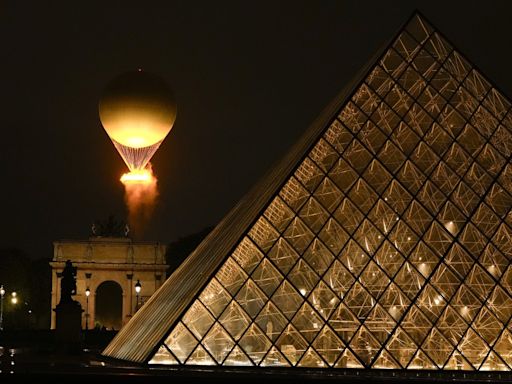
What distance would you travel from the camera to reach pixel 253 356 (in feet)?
75.0

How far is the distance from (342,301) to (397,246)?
86.8 inches

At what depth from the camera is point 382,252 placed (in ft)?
81.5

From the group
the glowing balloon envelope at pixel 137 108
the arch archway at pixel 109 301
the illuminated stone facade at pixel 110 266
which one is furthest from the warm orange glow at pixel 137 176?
the arch archway at pixel 109 301

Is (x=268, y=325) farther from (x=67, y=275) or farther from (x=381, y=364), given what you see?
(x=67, y=275)

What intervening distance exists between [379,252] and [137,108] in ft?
51.9

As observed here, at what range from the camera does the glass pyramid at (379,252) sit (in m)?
23.2

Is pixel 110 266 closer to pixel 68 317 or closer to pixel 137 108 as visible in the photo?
pixel 137 108

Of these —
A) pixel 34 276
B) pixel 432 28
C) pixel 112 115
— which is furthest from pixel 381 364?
pixel 34 276

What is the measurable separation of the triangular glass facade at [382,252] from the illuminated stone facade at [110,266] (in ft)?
166

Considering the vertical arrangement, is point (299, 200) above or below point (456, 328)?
above

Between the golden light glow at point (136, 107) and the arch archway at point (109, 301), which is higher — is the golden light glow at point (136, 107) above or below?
below

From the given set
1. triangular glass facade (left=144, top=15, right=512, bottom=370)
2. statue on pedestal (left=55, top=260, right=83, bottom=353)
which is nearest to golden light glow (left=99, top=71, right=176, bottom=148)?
statue on pedestal (left=55, top=260, right=83, bottom=353)

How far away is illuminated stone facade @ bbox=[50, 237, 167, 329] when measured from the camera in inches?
2975

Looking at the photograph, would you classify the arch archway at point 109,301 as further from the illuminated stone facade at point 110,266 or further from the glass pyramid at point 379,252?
the glass pyramid at point 379,252
